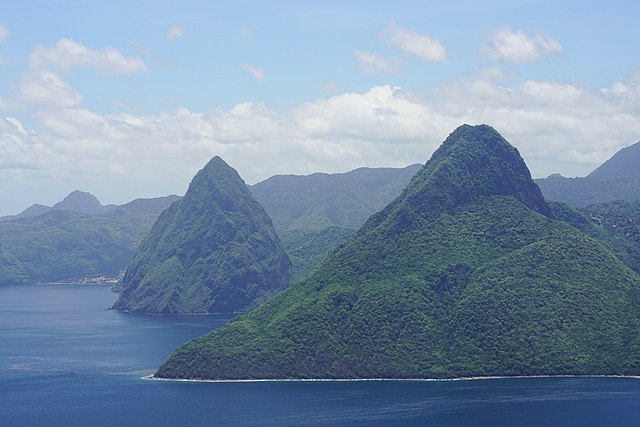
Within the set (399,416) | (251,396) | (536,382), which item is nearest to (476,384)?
(536,382)

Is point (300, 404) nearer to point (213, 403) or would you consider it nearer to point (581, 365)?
point (213, 403)

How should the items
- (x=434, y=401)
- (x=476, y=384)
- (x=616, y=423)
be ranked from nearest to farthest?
(x=616, y=423), (x=434, y=401), (x=476, y=384)

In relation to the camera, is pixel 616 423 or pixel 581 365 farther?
pixel 581 365

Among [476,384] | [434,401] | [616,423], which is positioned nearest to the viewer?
[616,423]

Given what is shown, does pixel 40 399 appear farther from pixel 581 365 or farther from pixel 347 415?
pixel 581 365

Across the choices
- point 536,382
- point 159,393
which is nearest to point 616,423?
point 536,382

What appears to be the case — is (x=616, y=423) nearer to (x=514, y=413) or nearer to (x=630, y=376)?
(x=514, y=413)

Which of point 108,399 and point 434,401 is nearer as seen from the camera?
point 434,401

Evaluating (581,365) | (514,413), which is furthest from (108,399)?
(581,365)
